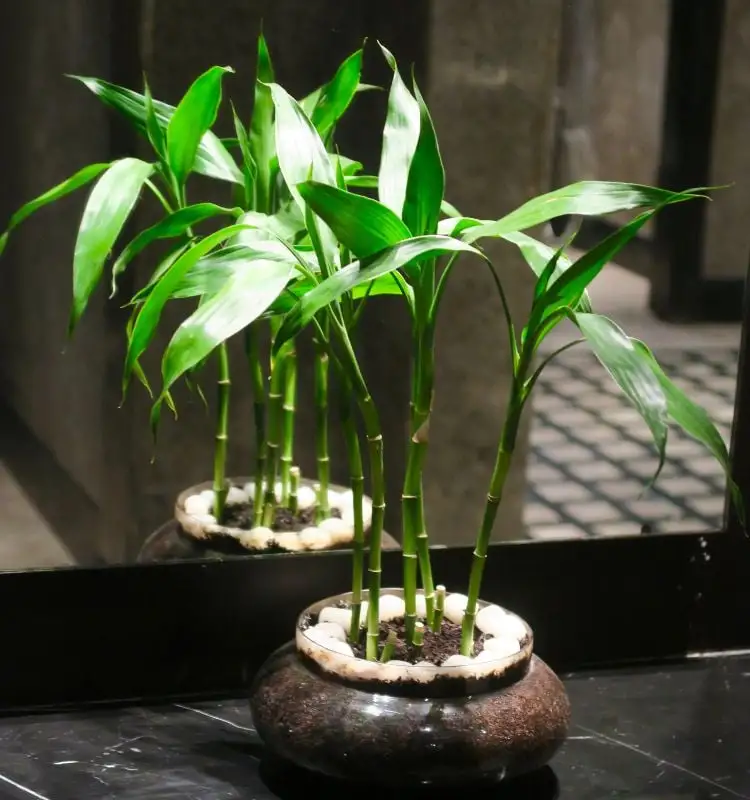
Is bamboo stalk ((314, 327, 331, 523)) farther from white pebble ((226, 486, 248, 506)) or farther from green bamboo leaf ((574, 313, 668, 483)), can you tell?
green bamboo leaf ((574, 313, 668, 483))

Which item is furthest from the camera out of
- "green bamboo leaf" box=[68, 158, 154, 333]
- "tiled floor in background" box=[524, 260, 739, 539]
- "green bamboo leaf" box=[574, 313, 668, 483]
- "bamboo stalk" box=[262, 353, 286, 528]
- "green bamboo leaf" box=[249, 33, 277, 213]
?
"tiled floor in background" box=[524, 260, 739, 539]

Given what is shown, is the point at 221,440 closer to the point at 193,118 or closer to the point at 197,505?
the point at 197,505

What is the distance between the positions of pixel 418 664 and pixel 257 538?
0.23 metres

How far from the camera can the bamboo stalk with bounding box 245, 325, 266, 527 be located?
1095 mm

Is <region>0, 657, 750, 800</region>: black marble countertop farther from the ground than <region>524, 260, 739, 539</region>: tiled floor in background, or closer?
closer

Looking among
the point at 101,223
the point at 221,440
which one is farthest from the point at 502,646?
the point at 101,223

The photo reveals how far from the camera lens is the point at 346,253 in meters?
0.93

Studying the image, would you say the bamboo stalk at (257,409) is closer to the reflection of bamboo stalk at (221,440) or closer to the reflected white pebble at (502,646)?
the reflection of bamboo stalk at (221,440)

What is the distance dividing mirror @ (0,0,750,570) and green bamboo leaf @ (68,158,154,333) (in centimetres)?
13

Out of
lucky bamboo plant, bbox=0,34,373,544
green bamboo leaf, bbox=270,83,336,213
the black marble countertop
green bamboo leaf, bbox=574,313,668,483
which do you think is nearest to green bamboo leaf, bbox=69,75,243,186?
lucky bamboo plant, bbox=0,34,373,544

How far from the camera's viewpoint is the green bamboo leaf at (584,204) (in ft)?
2.76

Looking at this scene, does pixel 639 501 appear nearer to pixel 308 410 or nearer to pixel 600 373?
pixel 600 373

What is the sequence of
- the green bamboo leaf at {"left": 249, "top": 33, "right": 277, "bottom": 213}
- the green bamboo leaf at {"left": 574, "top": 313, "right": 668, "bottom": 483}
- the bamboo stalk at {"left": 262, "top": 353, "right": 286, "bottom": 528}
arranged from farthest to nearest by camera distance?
the bamboo stalk at {"left": 262, "top": 353, "right": 286, "bottom": 528} < the green bamboo leaf at {"left": 249, "top": 33, "right": 277, "bottom": 213} < the green bamboo leaf at {"left": 574, "top": 313, "right": 668, "bottom": 483}

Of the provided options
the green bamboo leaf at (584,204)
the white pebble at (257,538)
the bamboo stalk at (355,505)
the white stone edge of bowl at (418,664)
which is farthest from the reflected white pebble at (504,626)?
the green bamboo leaf at (584,204)
